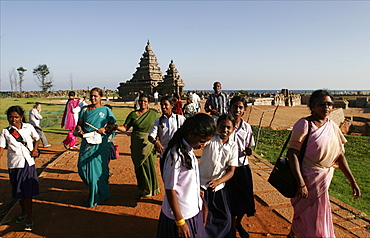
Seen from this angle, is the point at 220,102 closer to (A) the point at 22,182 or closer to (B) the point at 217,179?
(B) the point at 217,179

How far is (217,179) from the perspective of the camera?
2812 millimetres

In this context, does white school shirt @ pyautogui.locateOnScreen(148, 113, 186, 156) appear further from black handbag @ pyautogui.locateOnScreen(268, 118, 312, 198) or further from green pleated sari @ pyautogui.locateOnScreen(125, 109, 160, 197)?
black handbag @ pyautogui.locateOnScreen(268, 118, 312, 198)

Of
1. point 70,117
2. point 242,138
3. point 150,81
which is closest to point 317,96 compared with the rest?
point 242,138

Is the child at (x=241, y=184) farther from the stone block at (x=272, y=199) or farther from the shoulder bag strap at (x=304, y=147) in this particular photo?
the stone block at (x=272, y=199)

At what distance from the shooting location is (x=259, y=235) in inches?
138

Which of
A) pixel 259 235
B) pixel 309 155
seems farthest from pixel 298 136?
pixel 259 235

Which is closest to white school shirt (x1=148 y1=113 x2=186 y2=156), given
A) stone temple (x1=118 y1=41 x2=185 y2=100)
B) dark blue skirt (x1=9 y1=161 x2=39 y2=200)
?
dark blue skirt (x1=9 y1=161 x2=39 y2=200)

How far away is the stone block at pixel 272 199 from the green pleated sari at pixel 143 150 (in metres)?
1.93

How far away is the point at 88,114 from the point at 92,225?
5.63 feet

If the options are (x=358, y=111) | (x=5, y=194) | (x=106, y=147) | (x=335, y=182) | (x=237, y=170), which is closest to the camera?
(x=237, y=170)

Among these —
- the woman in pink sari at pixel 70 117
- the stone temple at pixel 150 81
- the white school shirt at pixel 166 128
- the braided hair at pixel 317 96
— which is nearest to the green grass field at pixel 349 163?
the braided hair at pixel 317 96

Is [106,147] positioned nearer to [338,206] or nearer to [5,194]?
[5,194]

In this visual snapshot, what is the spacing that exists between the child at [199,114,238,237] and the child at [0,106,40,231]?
8.36ft

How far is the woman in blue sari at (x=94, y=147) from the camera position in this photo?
13.9ft
